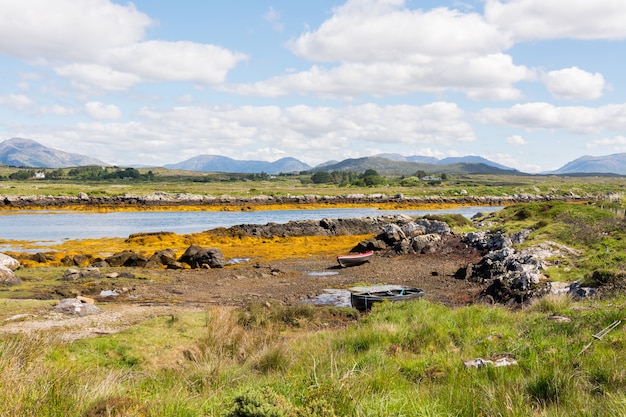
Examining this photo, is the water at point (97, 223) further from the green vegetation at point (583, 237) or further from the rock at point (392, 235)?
the green vegetation at point (583, 237)

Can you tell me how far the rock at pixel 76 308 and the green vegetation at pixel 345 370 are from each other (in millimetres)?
3327

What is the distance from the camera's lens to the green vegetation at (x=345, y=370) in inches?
202

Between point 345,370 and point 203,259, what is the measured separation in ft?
87.2

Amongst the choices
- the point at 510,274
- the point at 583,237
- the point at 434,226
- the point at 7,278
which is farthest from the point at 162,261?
the point at 583,237

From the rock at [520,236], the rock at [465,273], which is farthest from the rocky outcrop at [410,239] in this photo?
the rock at [465,273]

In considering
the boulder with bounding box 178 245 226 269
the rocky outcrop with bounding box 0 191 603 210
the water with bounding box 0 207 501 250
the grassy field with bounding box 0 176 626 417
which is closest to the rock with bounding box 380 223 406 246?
the boulder with bounding box 178 245 226 269

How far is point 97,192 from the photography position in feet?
333

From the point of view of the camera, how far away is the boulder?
1270 inches

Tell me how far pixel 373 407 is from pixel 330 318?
1280 centimetres

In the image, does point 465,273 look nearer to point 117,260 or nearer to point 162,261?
point 162,261

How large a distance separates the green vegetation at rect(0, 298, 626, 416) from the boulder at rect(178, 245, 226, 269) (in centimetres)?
1831

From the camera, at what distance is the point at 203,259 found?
106 ft

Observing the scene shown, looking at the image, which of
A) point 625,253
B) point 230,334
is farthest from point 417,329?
point 625,253

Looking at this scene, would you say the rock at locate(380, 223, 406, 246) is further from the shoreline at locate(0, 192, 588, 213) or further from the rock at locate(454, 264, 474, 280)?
the shoreline at locate(0, 192, 588, 213)
